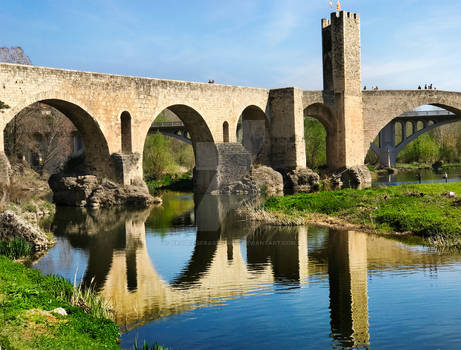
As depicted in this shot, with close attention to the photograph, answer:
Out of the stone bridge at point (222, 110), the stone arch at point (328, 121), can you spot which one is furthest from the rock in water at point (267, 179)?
the stone arch at point (328, 121)

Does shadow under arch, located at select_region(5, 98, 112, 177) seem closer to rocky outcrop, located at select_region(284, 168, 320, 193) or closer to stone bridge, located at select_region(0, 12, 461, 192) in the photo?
stone bridge, located at select_region(0, 12, 461, 192)

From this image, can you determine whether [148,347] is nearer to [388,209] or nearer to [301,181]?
[388,209]

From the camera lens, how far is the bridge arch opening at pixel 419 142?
36938 mm

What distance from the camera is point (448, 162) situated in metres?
41.6

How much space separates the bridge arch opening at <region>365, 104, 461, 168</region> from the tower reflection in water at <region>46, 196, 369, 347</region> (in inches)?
1004

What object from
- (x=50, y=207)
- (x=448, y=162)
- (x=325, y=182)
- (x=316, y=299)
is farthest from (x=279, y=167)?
(x=448, y=162)

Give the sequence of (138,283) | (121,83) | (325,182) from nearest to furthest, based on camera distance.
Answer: (138,283)
(121,83)
(325,182)

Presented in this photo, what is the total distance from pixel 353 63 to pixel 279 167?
5.79 meters

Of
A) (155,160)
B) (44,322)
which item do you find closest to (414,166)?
(155,160)

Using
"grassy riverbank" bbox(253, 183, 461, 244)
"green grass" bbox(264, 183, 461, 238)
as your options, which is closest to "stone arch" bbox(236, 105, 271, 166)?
"green grass" bbox(264, 183, 461, 238)

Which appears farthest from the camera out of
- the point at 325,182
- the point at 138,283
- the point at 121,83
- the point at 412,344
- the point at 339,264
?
the point at 325,182

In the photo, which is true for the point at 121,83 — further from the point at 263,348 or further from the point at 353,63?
the point at 263,348

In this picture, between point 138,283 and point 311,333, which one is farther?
point 138,283

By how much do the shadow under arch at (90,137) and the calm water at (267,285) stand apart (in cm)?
476
